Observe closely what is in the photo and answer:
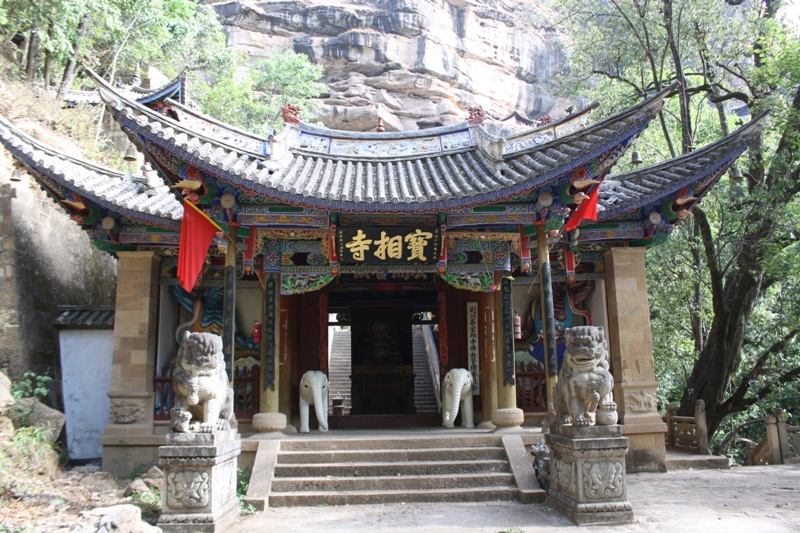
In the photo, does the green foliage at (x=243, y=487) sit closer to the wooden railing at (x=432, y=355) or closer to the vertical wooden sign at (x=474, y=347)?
the vertical wooden sign at (x=474, y=347)

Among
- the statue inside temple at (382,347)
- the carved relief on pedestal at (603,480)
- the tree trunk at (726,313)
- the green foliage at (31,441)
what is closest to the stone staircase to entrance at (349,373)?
the statue inside temple at (382,347)

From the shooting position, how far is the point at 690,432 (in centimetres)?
1010

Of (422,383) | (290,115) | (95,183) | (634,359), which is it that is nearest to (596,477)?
(634,359)

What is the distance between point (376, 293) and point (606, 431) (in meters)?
5.94

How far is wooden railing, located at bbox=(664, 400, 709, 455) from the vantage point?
9.70 meters

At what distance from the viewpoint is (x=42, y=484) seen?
282 inches

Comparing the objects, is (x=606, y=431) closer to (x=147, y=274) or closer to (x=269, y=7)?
(x=147, y=274)

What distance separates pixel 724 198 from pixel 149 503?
419 inches

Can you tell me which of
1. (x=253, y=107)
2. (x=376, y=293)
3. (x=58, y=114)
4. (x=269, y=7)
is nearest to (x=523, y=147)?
(x=376, y=293)

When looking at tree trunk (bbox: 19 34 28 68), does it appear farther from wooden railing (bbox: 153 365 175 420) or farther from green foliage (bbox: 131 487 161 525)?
green foliage (bbox: 131 487 161 525)

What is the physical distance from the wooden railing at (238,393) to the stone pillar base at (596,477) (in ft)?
16.8

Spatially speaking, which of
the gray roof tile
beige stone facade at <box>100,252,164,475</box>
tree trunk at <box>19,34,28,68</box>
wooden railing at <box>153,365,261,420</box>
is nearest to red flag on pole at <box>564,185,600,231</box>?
wooden railing at <box>153,365,261,420</box>

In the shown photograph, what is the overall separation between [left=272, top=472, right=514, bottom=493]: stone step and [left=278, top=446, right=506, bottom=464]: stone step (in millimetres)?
417

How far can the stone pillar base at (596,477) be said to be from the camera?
19.5 feet
